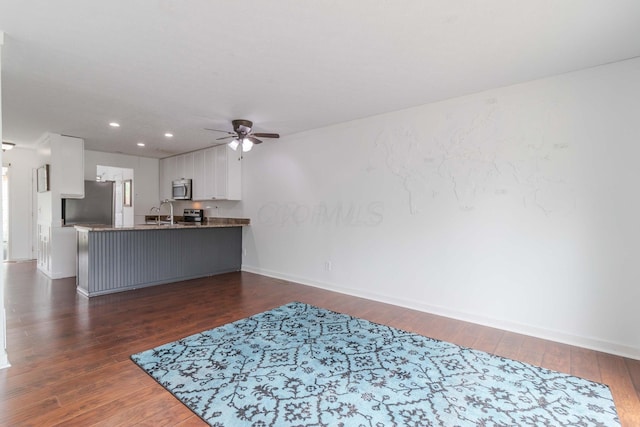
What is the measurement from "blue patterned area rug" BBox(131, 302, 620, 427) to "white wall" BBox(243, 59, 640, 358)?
85cm

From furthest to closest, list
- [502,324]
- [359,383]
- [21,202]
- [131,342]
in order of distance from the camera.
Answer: [21,202] → [502,324] → [131,342] → [359,383]

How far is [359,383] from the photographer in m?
2.20

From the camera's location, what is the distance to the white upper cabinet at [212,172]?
6.01 metres

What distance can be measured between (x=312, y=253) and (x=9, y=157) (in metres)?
7.26

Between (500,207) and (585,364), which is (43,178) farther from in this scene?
(585,364)

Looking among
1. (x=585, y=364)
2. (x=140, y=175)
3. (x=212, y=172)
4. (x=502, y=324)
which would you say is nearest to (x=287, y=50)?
(x=502, y=324)

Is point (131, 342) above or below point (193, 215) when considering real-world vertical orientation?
below

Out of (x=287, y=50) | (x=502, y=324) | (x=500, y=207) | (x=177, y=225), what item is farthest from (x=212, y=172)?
(x=502, y=324)

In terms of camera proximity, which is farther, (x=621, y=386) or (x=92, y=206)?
(x=92, y=206)

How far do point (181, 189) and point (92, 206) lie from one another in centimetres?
168

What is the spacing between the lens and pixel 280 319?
3465 millimetres

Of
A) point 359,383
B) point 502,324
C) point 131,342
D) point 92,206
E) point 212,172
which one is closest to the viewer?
point 359,383

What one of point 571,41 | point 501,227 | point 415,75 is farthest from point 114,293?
point 571,41

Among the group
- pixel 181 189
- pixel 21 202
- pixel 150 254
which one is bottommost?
pixel 150 254
